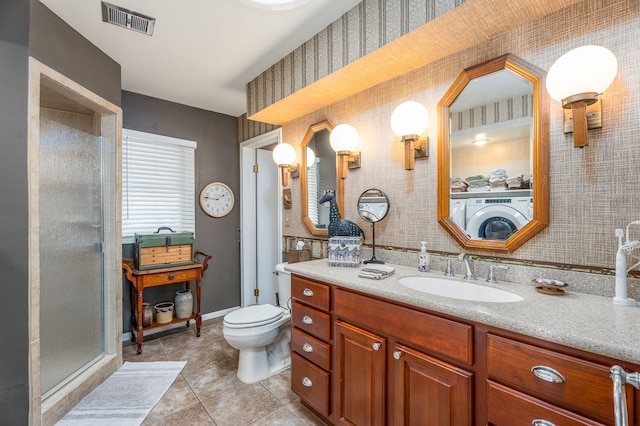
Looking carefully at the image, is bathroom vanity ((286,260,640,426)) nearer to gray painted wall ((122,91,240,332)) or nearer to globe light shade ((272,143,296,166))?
globe light shade ((272,143,296,166))

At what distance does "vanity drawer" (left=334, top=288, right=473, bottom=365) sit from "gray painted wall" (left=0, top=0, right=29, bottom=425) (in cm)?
174

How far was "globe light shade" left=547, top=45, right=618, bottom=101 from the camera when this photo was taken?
111 cm

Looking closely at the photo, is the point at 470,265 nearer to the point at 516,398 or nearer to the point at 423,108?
the point at 516,398

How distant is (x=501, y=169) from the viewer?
1497mm

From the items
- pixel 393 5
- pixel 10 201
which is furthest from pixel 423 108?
pixel 10 201

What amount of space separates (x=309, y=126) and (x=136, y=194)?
1916 mm

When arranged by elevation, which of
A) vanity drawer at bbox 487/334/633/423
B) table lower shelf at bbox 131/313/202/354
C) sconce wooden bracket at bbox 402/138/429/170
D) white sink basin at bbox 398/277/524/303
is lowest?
table lower shelf at bbox 131/313/202/354

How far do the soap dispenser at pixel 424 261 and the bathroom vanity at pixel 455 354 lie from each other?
0.18 ft

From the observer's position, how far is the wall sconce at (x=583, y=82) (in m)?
1.11

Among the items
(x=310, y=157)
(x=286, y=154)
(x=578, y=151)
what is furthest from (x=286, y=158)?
(x=578, y=151)

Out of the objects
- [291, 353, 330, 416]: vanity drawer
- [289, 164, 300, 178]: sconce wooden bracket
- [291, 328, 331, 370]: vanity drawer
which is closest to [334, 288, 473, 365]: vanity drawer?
[291, 328, 331, 370]: vanity drawer

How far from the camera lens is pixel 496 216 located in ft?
4.96

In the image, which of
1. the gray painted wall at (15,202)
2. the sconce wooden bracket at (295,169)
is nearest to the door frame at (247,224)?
the sconce wooden bracket at (295,169)

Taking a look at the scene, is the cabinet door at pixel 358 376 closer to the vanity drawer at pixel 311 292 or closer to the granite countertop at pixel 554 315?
the vanity drawer at pixel 311 292
